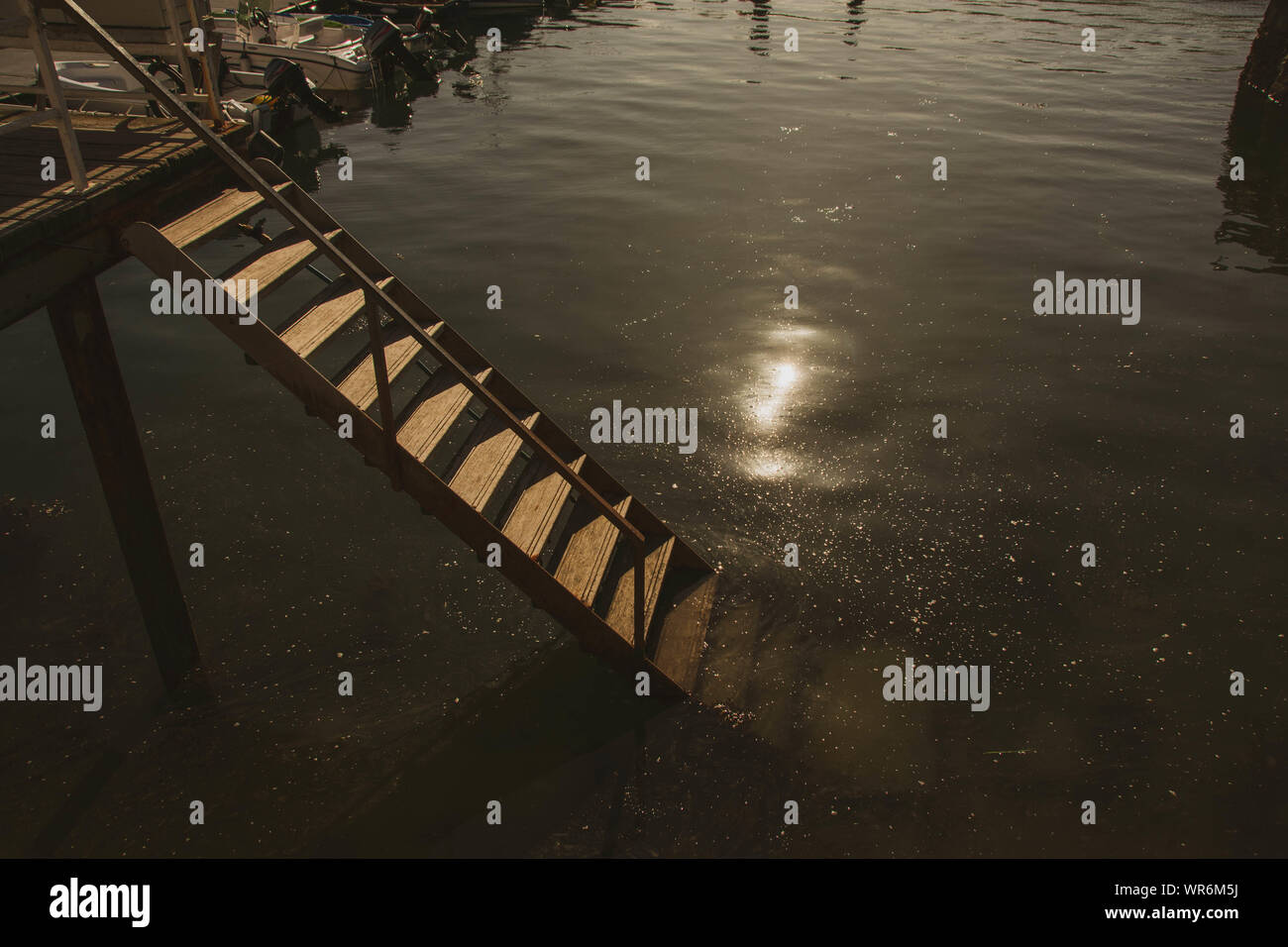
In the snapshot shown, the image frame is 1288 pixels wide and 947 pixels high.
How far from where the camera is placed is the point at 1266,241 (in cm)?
1738

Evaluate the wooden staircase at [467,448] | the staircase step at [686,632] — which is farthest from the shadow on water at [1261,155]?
the wooden staircase at [467,448]

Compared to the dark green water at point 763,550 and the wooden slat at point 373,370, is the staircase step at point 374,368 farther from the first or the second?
the dark green water at point 763,550

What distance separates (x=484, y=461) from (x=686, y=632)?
7.82ft

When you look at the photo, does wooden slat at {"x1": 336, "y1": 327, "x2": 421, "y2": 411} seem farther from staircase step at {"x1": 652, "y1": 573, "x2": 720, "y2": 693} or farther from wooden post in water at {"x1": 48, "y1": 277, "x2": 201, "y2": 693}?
staircase step at {"x1": 652, "y1": 573, "x2": 720, "y2": 693}

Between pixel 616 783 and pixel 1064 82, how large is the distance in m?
31.0

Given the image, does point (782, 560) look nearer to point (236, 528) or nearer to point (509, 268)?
point (236, 528)

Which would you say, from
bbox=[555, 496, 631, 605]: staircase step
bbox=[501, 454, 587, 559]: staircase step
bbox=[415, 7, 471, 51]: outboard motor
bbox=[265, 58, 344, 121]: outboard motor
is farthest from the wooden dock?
bbox=[415, 7, 471, 51]: outboard motor

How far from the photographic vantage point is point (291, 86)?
74.4ft

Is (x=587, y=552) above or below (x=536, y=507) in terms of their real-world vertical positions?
below

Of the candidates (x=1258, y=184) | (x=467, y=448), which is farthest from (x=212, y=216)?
(x=1258, y=184)

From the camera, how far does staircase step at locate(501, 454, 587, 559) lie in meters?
7.09

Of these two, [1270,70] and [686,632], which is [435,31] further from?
[686,632]

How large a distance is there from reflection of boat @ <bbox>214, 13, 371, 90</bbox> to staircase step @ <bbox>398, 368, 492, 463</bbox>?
2208 cm
